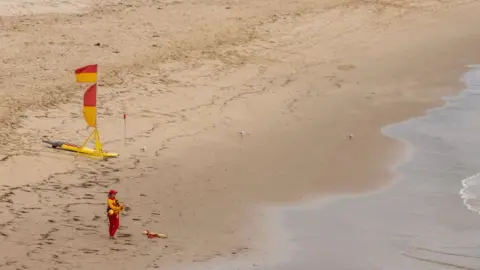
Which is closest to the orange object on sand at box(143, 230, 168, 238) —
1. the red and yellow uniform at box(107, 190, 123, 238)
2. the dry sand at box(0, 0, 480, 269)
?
the dry sand at box(0, 0, 480, 269)

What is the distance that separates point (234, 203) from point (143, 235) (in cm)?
188

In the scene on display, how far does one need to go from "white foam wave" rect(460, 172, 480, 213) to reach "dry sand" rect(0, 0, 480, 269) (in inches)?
Result: 51.7

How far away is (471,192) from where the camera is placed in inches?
566

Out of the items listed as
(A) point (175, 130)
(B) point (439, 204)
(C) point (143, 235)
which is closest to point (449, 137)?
(B) point (439, 204)

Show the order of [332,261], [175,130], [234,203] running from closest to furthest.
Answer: [332,261]
[234,203]
[175,130]

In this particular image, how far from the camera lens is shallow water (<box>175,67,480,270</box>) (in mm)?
11703

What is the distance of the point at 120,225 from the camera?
12.2m

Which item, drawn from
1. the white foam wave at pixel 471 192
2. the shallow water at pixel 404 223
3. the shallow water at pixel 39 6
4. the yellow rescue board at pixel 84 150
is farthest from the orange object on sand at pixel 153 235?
the shallow water at pixel 39 6

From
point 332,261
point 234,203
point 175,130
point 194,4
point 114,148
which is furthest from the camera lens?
point 194,4

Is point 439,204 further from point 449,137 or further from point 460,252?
point 449,137

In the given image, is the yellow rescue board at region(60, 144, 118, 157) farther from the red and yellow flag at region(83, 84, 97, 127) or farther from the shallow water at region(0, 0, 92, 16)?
the shallow water at region(0, 0, 92, 16)

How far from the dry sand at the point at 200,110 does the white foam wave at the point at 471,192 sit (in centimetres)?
131

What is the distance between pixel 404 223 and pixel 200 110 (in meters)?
5.46

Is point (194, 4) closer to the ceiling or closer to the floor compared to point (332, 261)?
closer to the ceiling
